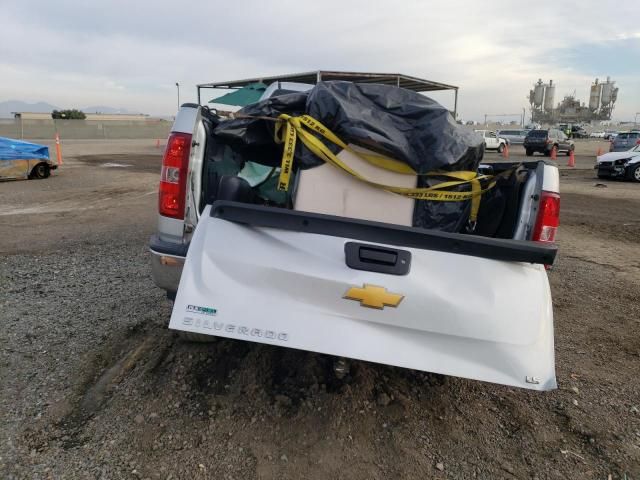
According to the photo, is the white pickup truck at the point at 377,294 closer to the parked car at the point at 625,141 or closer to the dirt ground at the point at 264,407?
the dirt ground at the point at 264,407

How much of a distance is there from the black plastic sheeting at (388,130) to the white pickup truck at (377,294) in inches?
21.5

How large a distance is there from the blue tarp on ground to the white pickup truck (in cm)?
1257

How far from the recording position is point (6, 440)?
2369 millimetres

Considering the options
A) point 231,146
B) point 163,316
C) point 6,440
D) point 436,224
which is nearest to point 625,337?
point 436,224

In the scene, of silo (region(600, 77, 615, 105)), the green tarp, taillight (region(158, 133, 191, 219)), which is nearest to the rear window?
the green tarp

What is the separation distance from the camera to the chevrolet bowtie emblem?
2.12 metres

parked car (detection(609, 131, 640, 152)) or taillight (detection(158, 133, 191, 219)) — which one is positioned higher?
parked car (detection(609, 131, 640, 152))

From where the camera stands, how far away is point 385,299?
2.12 metres

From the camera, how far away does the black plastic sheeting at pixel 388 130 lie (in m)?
2.52

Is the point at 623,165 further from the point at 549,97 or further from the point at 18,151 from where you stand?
the point at 549,97

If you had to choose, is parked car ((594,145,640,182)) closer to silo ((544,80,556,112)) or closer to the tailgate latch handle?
the tailgate latch handle

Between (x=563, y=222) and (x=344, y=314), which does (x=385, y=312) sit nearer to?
(x=344, y=314)

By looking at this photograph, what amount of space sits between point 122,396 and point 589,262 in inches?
222

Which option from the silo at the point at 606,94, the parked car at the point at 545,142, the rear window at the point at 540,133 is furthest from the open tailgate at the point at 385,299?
the silo at the point at 606,94
